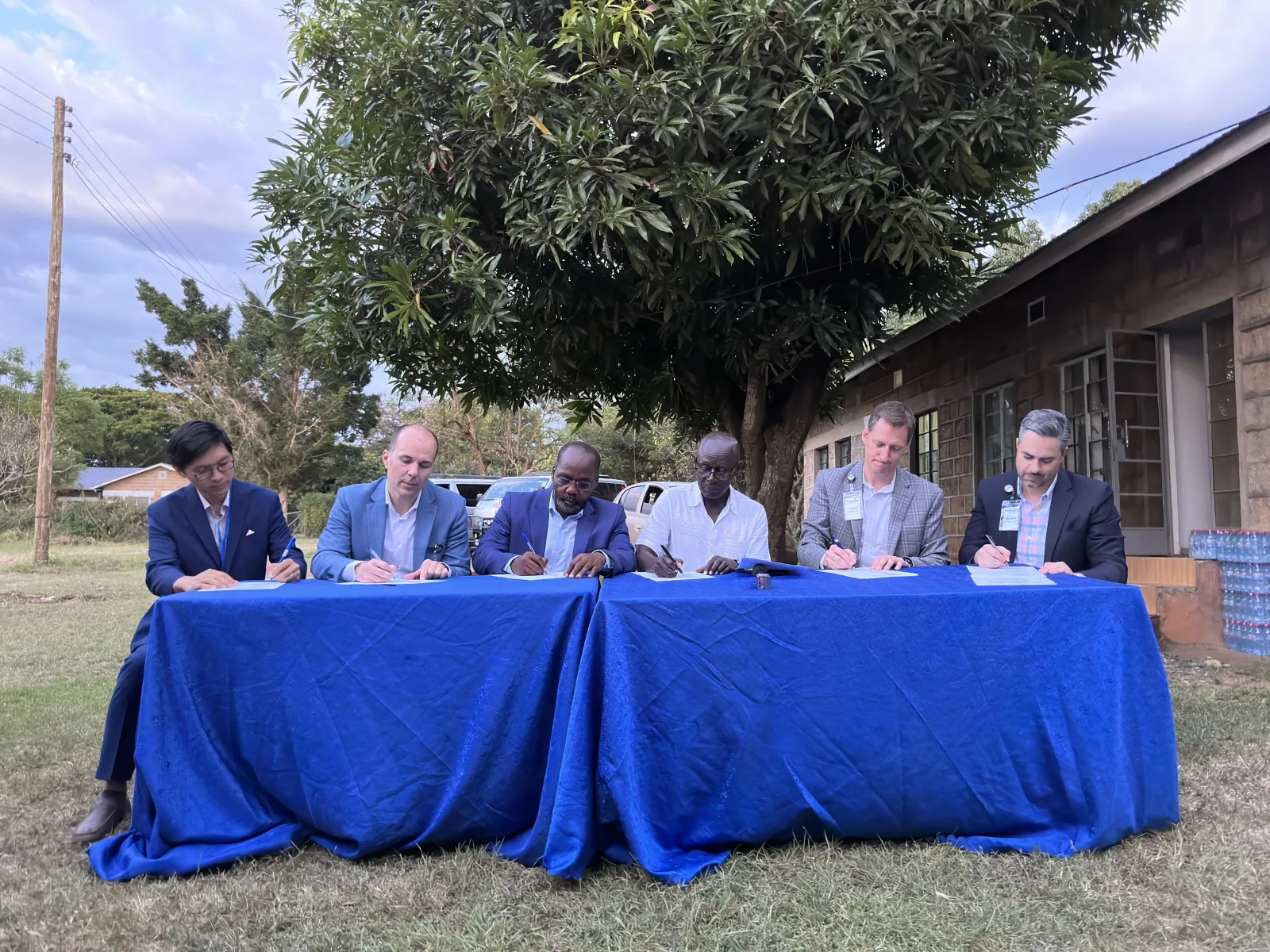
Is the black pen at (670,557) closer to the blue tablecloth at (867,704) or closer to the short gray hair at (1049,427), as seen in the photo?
the blue tablecloth at (867,704)

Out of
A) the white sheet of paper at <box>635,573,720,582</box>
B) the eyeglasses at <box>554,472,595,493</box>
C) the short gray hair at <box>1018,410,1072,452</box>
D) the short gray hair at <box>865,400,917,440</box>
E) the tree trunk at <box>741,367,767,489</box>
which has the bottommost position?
the white sheet of paper at <box>635,573,720,582</box>

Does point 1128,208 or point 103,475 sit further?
point 103,475

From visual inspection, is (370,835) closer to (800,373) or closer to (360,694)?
(360,694)

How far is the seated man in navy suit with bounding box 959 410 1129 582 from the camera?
3355 mm

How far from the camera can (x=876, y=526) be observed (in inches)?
150

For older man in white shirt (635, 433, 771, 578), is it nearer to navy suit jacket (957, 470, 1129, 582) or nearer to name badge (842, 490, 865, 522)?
name badge (842, 490, 865, 522)

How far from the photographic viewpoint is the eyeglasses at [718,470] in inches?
147

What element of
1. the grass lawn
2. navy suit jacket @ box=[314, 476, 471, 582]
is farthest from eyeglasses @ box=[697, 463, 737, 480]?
the grass lawn

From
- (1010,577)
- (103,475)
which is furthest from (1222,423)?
(103,475)

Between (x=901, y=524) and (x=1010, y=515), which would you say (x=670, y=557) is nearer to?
(x=901, y=524)

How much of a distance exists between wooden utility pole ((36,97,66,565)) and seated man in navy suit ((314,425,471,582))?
1626cm

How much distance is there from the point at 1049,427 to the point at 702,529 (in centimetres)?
148

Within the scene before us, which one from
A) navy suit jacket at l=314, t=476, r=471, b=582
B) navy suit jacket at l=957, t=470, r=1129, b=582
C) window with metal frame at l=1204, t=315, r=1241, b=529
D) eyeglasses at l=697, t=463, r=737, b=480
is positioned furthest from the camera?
window with metal frame at l=1204, t=315, r=1241, b=529

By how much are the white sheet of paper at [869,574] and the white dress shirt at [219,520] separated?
2.27m
